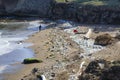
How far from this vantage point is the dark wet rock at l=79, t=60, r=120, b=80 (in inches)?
1030

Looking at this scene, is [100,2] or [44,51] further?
[100,2]

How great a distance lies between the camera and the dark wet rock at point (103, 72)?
2617cm

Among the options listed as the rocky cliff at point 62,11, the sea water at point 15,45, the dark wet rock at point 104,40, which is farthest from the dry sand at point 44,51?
the rocky cliff at point 62,11

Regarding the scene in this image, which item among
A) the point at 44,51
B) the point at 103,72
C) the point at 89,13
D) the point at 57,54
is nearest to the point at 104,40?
the point at 57,54

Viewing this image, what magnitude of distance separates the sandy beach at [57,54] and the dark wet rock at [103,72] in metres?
3.07

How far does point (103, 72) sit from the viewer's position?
88.7 ft

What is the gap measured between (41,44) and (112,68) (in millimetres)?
28580

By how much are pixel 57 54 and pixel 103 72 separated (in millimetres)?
18233

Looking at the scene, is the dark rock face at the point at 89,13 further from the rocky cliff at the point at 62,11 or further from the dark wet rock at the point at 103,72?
the dark wet rock at the point at 103,72

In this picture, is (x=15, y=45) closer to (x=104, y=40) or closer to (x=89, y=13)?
(x=104, y=40)

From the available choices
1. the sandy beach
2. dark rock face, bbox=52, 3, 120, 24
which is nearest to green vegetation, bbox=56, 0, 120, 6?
dark rock face, bbox=52, 3, 120, 24

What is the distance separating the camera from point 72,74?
3175 centimetres

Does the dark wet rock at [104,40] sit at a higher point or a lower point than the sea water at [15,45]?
higher

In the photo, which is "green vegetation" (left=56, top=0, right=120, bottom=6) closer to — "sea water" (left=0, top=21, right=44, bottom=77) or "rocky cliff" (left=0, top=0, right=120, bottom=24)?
"rocky cliff" (left=0, top=0, right=120, bottom=24)
